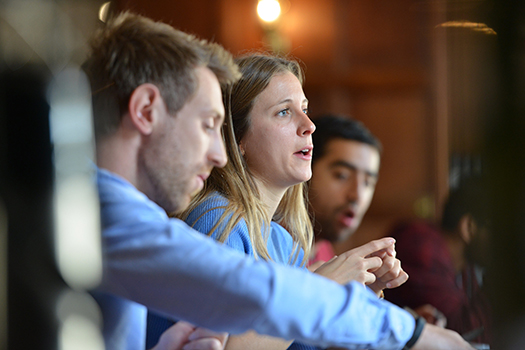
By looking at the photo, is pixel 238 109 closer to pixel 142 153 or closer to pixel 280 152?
pixel 280 152

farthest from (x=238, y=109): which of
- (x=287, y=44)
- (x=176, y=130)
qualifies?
Answer: (x=287, y=44)

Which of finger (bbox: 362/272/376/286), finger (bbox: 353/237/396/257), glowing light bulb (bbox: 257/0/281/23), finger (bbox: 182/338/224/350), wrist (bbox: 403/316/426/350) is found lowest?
finger (bbox: 182/338/224/350)

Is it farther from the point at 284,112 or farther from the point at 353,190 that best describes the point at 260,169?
the point at 353,190

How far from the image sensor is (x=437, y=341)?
0.55 m

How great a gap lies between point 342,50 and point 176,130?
1.97 metres

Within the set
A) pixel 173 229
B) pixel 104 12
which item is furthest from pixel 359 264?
pixel 104 12

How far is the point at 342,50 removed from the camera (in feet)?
7.51

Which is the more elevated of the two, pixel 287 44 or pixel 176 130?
pixel 287 44

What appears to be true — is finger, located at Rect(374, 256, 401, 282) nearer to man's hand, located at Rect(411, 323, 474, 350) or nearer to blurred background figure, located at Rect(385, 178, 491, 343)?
man's hand, located at Rect(411, 323, 474, 350)

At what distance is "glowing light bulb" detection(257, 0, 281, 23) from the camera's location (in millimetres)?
1870

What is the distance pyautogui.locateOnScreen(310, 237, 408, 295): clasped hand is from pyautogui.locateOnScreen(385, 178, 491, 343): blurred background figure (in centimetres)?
20

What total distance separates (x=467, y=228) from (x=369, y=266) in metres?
0.36

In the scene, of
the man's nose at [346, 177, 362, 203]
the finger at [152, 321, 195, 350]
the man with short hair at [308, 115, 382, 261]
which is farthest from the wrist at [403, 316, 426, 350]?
the man's nose at [346, 177, 362, 203]

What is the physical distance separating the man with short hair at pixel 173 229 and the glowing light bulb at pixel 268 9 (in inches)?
57.4
